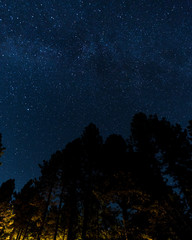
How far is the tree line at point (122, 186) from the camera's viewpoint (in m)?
9.42

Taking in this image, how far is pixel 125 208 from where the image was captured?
10.7m

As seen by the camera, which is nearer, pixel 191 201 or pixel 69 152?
pixel 191 201

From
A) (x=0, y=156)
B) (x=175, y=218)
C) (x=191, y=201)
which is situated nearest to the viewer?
(x=175, y=218)

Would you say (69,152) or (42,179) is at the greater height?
(69,152)

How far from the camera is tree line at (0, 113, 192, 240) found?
30.9 ft

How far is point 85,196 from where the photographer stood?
17766mm

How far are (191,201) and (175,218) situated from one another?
1.73 meters

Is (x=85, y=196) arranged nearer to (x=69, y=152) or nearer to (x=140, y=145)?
(x=69, y=152)

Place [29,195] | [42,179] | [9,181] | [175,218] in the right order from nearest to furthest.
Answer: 1. [175,218]
2. [42,179]
3. [29,195]
4. [9,181]

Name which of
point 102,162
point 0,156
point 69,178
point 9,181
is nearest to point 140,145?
point 102,162

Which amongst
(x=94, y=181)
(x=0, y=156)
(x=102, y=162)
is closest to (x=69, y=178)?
(x=94, y=181)

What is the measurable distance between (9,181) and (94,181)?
24.0 meters

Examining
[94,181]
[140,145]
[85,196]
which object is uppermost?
[140,145]

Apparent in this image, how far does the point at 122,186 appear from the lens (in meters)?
11.2
